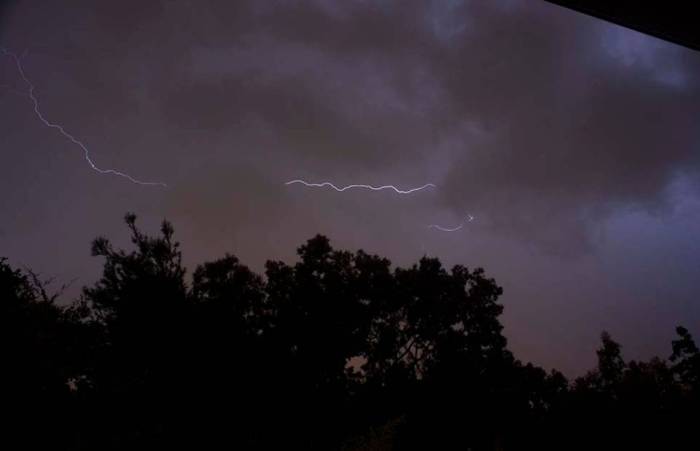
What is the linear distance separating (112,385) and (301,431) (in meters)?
8.35

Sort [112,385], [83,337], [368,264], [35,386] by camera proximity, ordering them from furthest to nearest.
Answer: [368,264] → [83,337] → [112,385] → [35,386]

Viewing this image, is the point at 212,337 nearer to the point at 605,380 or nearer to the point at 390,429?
the point at 390,429

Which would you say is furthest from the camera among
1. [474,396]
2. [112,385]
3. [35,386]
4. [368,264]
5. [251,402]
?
[368,264]

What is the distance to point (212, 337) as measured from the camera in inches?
623

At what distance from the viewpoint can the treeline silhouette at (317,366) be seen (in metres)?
10.8

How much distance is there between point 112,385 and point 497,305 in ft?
51.8

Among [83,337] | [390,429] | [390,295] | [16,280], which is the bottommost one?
[390,429]

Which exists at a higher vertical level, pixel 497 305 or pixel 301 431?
pixel 497 305

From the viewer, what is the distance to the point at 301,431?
16000 mm

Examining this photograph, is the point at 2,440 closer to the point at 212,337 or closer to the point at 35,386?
the point at 35,386

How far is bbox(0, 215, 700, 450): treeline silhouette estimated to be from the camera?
35.6ft

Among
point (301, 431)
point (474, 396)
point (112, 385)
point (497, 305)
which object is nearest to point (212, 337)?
point (301, 431)

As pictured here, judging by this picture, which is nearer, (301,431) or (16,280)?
(16,280)

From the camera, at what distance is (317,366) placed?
17531mm
